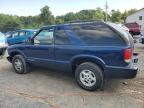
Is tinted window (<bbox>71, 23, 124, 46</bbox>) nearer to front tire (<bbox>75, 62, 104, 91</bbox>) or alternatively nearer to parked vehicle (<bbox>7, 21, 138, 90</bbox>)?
parked vehicle (<bbox>7, 21, 138, 90</bbox>)

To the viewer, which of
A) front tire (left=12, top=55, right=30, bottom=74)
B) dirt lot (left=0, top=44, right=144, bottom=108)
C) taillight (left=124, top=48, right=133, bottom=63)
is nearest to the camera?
dirt lot (left=0, top=44, right=144, bottom=108)

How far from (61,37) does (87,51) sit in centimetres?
98

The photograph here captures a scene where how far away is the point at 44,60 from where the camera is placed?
20.5 feet

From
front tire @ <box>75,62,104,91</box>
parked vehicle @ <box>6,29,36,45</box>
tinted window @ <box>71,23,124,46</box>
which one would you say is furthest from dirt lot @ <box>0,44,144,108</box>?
parked vehicle @ <box>6,29,36,45</box>

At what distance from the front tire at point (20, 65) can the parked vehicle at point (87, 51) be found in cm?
42

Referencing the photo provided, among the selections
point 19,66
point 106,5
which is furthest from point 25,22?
point 19,66

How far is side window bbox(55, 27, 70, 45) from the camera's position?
5.74 metres

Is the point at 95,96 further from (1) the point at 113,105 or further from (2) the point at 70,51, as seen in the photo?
(2) the point at 70,51

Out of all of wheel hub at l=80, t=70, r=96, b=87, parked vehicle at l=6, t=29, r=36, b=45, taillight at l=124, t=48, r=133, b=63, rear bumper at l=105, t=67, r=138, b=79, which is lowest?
wheel hub at l=80, t=70, r=96, b=87

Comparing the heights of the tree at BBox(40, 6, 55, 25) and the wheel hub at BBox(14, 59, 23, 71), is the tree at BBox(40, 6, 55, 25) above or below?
above

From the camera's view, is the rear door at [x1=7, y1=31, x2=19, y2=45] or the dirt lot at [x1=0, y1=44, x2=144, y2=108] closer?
the dirt lot at [x1=0, y1=44, x2=144, y2=108]

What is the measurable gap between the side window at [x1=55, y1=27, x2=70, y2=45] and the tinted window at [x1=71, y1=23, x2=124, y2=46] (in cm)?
33

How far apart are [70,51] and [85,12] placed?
260 feet

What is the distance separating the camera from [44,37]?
629 cm
